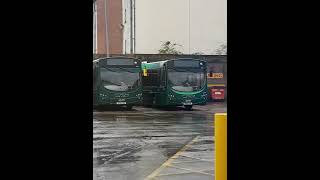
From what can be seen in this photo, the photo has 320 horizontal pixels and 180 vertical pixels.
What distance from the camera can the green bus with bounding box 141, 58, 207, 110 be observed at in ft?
70.1

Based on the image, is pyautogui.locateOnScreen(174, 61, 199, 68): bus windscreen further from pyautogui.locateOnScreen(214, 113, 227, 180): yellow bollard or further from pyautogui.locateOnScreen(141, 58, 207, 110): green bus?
Answer: pyautogui.locateOnScreen(214, 113, 227, 180): yellow bollard

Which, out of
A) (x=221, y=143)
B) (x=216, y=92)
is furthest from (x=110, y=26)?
(x=221, y=143)

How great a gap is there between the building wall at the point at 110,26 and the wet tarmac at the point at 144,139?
1171 centimetres

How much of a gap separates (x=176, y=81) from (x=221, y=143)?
1602 cm

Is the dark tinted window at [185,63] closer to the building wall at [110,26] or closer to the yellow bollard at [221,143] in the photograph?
the building wall at [110,26]

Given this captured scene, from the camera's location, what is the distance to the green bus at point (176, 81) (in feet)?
70.1

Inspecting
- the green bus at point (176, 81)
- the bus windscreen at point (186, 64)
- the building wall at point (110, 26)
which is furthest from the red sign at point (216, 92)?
the building wall at point (110, 26)

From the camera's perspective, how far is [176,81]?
21.3 metres

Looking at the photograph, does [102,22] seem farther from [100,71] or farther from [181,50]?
[100,71]

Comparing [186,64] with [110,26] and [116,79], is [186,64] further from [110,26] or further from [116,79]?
[110,26]

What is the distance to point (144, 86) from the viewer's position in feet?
72.2
